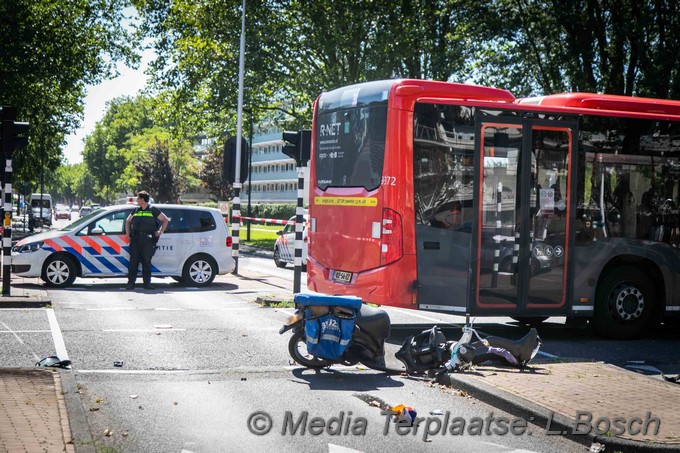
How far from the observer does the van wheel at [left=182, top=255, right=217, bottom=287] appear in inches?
717

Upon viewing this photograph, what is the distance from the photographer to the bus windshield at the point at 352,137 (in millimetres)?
11242

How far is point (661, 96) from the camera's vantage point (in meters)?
26.2

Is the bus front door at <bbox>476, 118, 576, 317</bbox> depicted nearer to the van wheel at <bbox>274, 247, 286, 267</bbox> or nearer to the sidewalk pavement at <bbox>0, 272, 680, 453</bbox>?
the sidewalk pavement at <bbox>0, 272, 680, 453</bbox>

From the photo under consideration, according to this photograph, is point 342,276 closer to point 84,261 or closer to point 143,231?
point 143,231

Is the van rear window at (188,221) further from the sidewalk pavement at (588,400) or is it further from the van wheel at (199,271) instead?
the sidewalk pavement at (588,400)

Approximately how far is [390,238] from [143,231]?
284 inches

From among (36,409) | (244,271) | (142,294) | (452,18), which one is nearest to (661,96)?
(452,18)

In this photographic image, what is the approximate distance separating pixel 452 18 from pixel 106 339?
26398 millimetres

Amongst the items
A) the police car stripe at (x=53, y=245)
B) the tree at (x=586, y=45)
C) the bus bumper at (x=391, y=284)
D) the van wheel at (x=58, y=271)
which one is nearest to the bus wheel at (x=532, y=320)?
the bus bumper at (x=391, y=284)

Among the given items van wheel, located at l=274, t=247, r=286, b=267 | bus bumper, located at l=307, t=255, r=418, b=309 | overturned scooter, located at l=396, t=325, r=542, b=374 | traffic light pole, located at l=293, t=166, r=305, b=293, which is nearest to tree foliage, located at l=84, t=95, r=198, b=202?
van wheel, located at l=274, t=247, r=286, b=267

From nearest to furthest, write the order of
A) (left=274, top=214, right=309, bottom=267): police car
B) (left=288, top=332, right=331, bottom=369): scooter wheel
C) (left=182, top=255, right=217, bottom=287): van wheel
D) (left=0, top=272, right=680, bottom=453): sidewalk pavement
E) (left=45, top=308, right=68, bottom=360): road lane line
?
1. (left=0, top=272, right=680, bottom=453): sidewalk pavement
2. (left=288, top=332, right=331, bottom=369): scooter wheel
3. (left=45, top=308, right=68, bottom=360): road lane line
4. (left=182, top=255, right=217, bottom=287): van wheel
5. (left=274, top=214, right=309, bottom=267): police car

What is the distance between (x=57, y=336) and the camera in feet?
34.8

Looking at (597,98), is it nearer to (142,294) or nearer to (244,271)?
(142,294)

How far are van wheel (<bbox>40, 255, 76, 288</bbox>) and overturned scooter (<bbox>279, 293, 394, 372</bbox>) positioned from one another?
9.41 m
